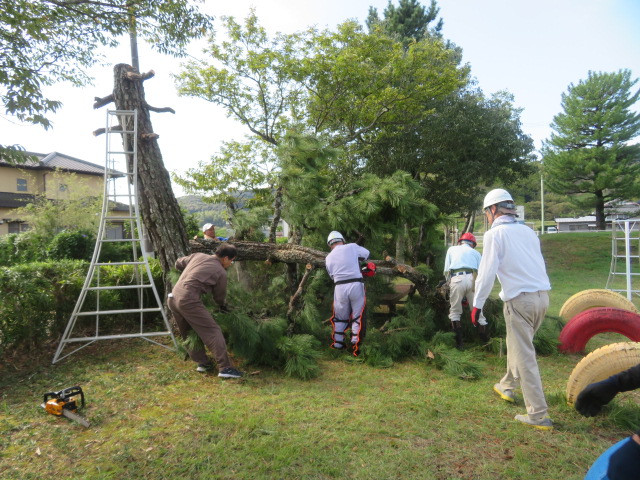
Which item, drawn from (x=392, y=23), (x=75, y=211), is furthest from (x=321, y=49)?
(x=75, y=211)

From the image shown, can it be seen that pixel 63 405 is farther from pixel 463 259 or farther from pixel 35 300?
pixel 463 259

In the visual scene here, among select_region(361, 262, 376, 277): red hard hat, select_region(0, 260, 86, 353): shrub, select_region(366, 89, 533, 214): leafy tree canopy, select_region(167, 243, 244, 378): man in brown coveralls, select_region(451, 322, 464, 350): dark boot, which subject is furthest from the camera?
select_region(366, 89, 533, 214): leafy tree canopy

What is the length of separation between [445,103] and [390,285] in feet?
33.6

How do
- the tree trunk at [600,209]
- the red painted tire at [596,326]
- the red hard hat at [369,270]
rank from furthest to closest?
1. the tree trunk at [600,209]
2. the red hard hat at [369,270]
3. the red painted tire at [596,326]

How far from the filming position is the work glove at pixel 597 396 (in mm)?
1970

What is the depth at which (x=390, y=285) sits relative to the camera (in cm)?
688

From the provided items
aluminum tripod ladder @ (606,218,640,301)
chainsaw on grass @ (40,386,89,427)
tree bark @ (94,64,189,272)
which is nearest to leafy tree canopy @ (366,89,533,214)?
aluminum tripod ladder @ (606,218,640,301)

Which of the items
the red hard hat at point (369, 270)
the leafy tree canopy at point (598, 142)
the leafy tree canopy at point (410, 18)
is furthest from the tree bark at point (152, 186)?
the leafy tree canopy at point (598, 142)

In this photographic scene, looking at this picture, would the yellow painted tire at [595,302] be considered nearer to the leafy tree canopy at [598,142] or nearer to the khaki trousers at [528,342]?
the khaki trousers at [528,342]

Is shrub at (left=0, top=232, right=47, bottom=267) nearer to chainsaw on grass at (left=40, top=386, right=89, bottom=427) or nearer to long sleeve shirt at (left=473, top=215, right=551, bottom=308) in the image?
chainsaw on grass at (left=40, top=386, right=89, bottom=427)

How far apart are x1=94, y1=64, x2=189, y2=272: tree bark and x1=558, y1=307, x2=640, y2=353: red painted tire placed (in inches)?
203

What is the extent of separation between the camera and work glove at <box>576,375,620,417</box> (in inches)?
77.5

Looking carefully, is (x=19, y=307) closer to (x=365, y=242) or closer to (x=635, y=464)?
(x=365, y=242)

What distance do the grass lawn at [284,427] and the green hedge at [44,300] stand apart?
35 cm
